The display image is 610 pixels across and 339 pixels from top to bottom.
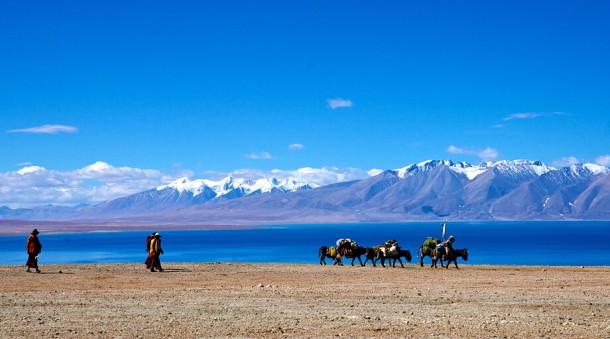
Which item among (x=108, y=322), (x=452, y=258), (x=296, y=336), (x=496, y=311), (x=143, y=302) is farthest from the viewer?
(x=452, y=258)

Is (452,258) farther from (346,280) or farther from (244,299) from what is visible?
(244,299)

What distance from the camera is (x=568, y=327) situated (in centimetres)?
1720

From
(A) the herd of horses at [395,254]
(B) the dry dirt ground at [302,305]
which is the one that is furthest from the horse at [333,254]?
(B) the dry dirt ground at [302,305]

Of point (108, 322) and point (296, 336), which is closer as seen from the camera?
point (296, 336)

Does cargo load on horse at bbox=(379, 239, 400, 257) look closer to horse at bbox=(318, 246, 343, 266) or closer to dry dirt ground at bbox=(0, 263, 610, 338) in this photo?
horse at bbox=(318, 246, 343, 266)

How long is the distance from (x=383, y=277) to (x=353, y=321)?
16.4 meters

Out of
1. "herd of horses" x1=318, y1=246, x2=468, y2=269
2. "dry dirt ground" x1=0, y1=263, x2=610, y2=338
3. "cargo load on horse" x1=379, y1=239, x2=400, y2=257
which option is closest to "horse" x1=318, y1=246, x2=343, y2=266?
"herd of horses" x1=318, y1=246, x2=468, y2=269

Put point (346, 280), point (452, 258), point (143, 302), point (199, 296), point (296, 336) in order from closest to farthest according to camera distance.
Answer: point (296, 336)
point (143, 302)
point (199, 296)
point (346, 280)
point (452, 258)

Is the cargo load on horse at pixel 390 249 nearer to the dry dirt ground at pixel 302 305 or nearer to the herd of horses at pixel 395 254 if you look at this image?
the herd of horses at pixel 395 254

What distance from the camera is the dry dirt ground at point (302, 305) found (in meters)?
16.9

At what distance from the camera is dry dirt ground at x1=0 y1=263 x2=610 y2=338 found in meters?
16.9

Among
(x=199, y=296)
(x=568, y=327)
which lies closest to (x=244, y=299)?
(x=199, y=296)

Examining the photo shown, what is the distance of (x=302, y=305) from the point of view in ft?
71.5

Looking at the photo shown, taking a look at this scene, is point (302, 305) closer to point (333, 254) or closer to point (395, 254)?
point (395, 254)
